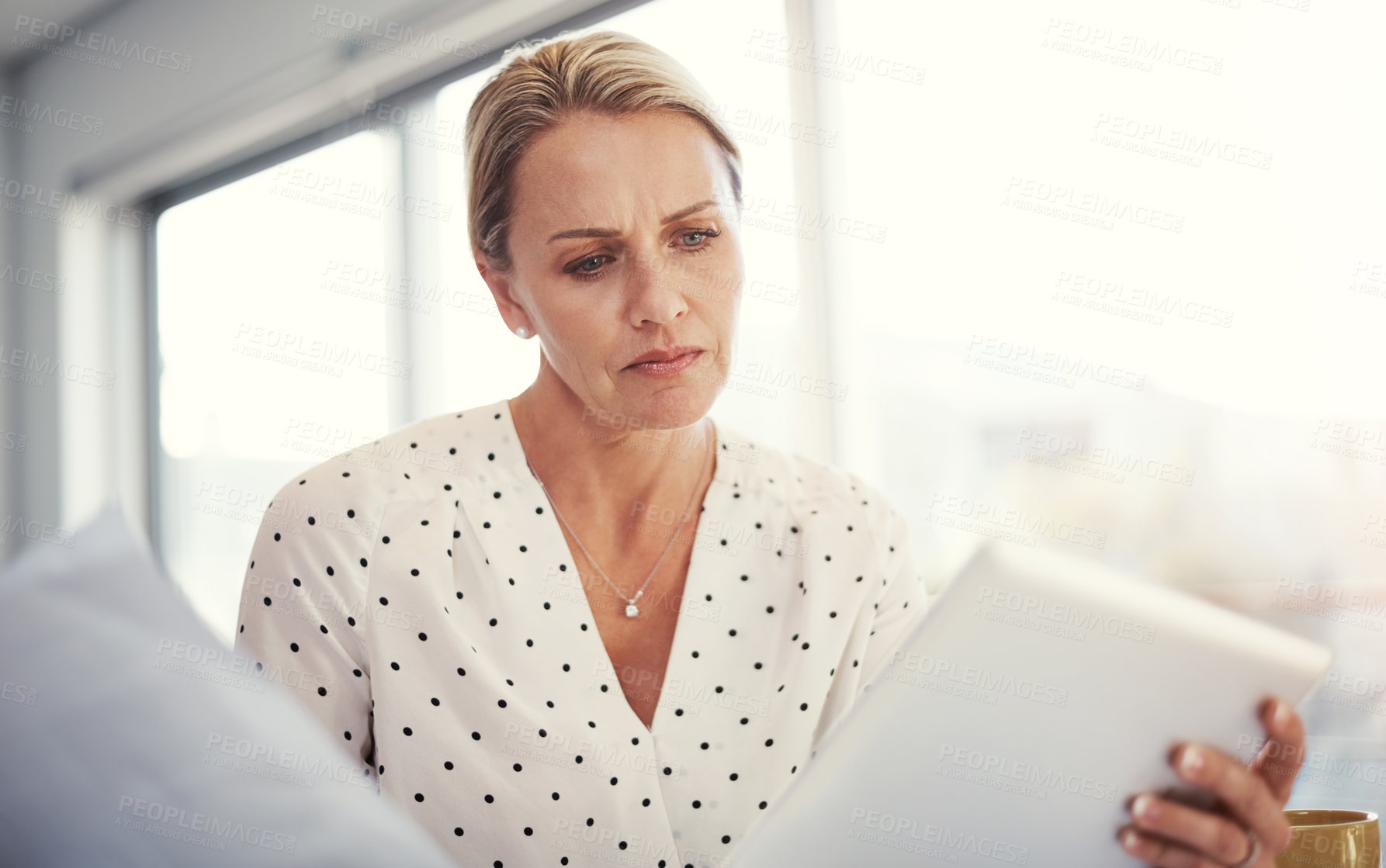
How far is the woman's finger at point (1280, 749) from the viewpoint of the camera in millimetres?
611

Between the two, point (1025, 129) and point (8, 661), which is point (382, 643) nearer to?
point (8, 661)

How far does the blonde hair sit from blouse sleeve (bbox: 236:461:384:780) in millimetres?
394

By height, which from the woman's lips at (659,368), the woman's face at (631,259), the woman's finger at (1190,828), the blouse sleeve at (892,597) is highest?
the woman's face at (631,259)

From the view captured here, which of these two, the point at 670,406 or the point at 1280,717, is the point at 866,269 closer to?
the point at 670,406

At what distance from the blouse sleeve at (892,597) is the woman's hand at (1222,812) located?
1.81 ft

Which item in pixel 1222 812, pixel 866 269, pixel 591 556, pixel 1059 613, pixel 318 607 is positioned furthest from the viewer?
pixel 866 269

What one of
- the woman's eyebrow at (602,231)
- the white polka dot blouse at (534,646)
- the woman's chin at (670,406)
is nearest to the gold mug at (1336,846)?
the white polka dot blouse at (534,646)

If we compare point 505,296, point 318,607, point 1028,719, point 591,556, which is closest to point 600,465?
point 591,556

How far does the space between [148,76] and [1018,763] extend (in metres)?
4.41

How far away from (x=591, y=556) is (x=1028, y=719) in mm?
735

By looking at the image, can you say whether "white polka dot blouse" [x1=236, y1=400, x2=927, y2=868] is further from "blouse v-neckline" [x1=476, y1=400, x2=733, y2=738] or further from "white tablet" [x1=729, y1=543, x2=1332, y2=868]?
"white tablet" [x1=729, y1=543, x2=1332, y2=868]

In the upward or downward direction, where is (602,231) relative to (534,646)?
upward

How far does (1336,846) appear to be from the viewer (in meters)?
0.62

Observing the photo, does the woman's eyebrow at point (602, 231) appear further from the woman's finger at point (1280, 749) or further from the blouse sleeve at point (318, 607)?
the woman's finger at point (1280, 749)
